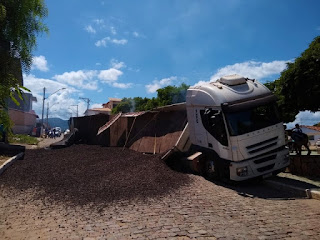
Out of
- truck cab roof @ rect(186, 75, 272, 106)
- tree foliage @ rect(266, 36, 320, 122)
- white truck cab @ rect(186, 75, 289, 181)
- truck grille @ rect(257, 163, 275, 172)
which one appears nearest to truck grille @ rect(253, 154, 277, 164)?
white truck cab @ rect(186, 75, 289, 181)

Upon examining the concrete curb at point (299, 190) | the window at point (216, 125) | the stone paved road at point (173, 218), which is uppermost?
the window at point (216, 125)

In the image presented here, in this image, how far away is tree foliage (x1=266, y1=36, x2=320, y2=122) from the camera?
1005 cm

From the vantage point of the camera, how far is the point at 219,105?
27.3 ft

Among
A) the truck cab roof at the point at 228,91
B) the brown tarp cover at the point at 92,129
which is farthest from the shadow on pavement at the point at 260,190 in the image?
the brown tarp cover at the point at 92,129

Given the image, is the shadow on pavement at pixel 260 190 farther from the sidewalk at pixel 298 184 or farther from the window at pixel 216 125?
the window at pixel 216 125

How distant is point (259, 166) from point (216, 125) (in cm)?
178

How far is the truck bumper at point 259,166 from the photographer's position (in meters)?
7.98

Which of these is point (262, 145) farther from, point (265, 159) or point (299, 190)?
point (299, 190)

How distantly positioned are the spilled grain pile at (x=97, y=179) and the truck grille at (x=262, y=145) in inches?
89.5

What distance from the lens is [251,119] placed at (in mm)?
8312

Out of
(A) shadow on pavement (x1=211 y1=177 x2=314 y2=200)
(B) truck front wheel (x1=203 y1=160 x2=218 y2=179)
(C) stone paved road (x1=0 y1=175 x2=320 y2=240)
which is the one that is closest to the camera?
(C) stone paved road (x1=0 y1=175 x2=320 y2=240)

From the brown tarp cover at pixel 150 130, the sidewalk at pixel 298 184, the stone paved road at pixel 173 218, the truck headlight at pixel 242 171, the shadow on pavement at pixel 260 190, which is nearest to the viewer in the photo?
the stone paved road at pixel 173 218

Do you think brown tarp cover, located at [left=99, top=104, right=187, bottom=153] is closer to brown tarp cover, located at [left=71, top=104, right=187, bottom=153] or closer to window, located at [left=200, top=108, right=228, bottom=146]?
brown tarp cover, located at [left=71, top=104, right=187, bottom=153]

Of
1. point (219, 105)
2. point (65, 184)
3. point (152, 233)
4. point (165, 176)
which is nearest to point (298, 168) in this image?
point (219, 105)
